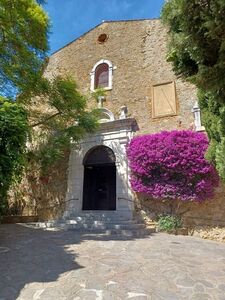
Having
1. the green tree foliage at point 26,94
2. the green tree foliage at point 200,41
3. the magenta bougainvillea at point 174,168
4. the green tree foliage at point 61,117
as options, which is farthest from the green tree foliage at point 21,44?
the green tree foliage at point 200,41

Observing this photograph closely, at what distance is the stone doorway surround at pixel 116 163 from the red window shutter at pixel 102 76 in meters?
2.65

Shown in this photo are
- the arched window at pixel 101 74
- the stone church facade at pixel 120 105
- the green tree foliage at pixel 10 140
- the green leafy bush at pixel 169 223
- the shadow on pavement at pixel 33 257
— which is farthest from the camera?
the arched window at pixel 101 74

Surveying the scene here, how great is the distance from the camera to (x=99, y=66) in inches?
525

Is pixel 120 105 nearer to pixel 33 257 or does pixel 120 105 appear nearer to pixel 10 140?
pixel 10 140

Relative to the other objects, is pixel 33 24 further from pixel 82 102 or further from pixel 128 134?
pixel 128 134

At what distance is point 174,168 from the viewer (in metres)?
9.26

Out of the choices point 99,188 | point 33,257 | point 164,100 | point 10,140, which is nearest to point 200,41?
point 10,140

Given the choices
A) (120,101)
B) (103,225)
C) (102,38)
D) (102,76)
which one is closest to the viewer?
(103,225)

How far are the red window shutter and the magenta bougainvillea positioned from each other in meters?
4.39

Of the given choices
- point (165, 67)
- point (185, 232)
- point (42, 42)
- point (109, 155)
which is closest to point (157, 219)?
point (185, 232)

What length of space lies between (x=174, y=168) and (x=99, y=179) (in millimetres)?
4161

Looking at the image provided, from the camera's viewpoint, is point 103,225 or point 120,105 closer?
point 103,225

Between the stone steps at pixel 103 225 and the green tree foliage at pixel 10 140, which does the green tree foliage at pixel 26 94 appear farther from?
the stone steps at pixel 103 225

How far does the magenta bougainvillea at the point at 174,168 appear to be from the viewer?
29.7 feet
